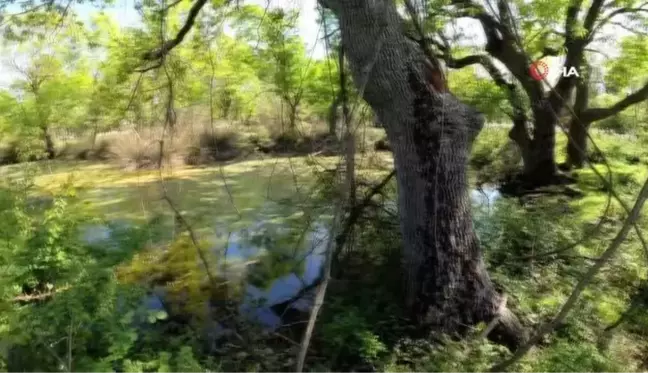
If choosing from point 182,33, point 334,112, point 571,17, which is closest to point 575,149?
point 571,17

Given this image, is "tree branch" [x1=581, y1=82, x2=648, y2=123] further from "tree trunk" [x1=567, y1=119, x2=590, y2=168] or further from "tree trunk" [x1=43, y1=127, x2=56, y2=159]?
"tree trunk" [x1=43, y1=127, x2=56, y2=159]

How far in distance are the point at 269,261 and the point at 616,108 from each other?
649 centimetres

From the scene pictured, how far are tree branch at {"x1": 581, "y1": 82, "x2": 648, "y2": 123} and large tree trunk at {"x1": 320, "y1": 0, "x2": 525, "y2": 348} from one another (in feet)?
19.5

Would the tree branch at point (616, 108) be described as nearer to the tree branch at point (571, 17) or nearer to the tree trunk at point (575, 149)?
the tree trunk at point (575, 149)

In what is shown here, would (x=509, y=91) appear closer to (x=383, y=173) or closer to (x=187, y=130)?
(x=383, y=173)

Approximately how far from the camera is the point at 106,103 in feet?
17.4

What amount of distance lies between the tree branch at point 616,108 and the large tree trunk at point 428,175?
234 inches

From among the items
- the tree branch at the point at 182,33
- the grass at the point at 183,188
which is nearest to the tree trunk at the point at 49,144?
the grass at the point at 183,188

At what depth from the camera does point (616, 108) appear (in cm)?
824

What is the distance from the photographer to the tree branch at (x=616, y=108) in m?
7.80

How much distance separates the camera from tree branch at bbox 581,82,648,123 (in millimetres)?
7801

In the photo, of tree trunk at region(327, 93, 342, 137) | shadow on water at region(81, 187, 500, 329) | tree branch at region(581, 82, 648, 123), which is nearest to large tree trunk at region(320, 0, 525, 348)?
tree trunk at region(327, 93, 342, 137)

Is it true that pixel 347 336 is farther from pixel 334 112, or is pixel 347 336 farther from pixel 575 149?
pixel 575 149

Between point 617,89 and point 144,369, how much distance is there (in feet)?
31.3
